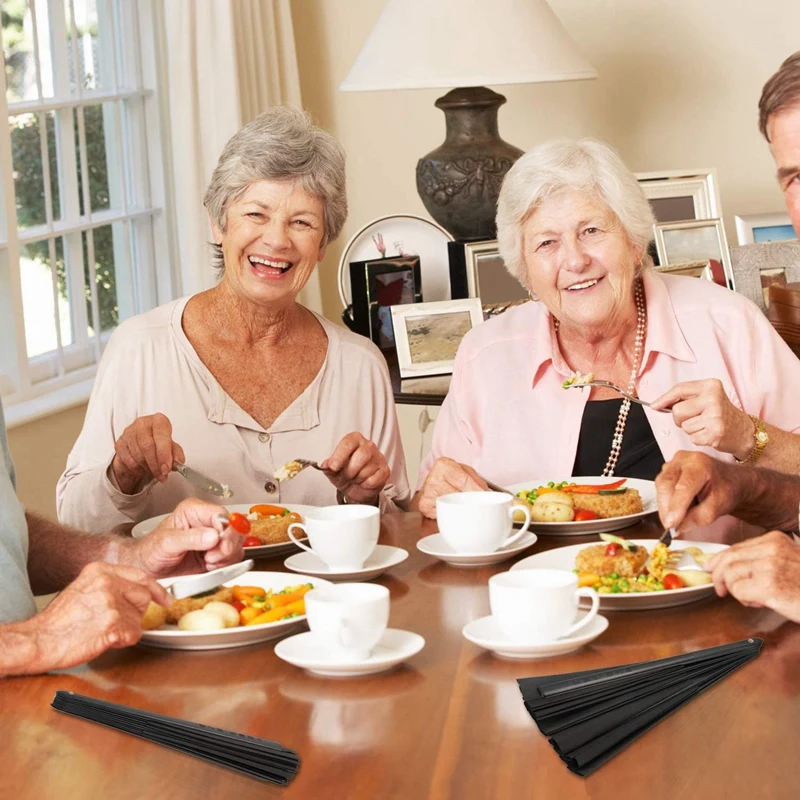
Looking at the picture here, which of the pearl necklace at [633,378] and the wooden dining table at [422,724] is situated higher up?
the pearl necklace at [633,378]

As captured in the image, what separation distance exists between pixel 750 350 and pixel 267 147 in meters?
0.96

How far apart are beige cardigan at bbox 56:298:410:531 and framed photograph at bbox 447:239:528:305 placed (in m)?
1.06

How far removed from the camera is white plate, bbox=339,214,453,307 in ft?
11.7

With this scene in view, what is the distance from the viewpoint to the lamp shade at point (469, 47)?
3322 mm

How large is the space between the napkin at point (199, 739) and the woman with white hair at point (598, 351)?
1.13m


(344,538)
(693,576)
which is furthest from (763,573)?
(344,538)

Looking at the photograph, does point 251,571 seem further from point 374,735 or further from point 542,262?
point 542,262

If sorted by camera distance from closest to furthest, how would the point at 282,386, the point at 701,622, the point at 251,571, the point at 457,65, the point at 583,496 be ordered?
the point at 701,622
the point at 251,571
the point at 583,496
the point at 282,386
the point at 457,65

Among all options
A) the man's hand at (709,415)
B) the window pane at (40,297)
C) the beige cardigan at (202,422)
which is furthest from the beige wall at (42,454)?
the man's hand at (709,415)

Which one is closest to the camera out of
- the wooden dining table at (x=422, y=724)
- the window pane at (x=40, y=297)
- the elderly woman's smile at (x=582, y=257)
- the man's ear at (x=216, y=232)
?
the wooden dining table at (x=422, y=724)

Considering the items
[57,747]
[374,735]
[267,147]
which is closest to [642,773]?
[374,735]

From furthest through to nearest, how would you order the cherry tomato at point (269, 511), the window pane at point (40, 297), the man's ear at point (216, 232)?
1. the window pane at point (40, 297)
2. the man's ear at point (216, 232)
3. the cherry tomato at point (269, 511)

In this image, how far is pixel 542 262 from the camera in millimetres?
2273

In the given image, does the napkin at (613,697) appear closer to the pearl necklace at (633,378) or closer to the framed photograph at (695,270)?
the pearl necklace at (633,378)
